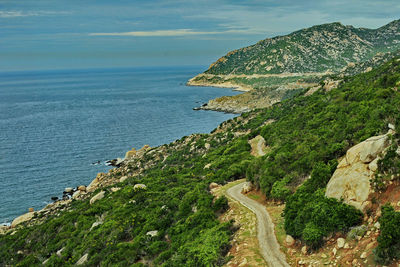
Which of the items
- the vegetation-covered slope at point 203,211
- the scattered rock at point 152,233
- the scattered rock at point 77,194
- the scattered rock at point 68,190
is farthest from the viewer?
the scattered rock at point 68,190

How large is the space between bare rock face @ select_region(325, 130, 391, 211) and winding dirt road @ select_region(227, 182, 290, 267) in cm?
394

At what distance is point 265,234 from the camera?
17906 millimetres

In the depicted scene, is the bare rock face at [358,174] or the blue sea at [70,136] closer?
the bare rock face at [358,174]

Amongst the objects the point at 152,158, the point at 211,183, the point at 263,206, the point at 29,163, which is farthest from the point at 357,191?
the point at 29,163

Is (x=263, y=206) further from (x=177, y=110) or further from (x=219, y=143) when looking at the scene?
(x=177, y=110)

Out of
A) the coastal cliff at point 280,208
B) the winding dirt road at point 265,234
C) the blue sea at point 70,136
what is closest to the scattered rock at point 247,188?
the coastal cliff at point 280,208

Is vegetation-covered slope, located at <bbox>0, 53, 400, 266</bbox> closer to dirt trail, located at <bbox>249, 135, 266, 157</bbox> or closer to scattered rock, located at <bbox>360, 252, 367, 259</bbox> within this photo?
scattered rock, located at <bbox>360, 252, 367, 259</bbox>

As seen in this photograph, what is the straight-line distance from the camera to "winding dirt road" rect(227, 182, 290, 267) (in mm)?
15172

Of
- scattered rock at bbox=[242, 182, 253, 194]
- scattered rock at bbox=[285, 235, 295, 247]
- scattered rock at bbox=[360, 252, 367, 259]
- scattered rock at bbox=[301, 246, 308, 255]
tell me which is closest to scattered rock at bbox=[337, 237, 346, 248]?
scattered rock at bbox=[360, 252, 367, 259]

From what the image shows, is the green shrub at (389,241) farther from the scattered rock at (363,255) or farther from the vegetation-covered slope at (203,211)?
the scattered rock at (363,255)

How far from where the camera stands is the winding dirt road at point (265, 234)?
15.2m

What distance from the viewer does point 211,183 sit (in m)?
31.2

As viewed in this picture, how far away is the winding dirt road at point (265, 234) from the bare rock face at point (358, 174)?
394 centimetres

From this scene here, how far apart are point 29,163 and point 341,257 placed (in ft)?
235
